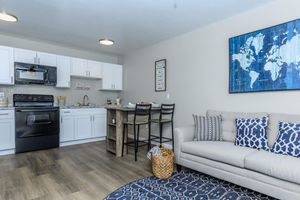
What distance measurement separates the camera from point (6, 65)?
12.4 ft

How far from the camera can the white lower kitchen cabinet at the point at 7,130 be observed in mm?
3533

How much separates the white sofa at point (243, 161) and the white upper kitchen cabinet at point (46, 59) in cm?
337

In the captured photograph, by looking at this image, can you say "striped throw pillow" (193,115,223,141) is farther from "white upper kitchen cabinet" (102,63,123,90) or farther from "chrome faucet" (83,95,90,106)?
"chrome faucet" (83,95,90,106)

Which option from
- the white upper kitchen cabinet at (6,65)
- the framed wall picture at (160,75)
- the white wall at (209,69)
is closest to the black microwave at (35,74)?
the white upper kitchen cabinet at (6,65)

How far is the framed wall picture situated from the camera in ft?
13.9

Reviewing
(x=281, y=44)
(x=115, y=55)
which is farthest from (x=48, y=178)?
(x=115, y=55)

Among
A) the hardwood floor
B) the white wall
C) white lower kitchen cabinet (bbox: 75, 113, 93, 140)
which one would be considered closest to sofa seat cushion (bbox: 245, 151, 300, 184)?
the white wall

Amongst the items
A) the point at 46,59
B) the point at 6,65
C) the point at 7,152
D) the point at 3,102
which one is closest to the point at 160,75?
the point at 46,59

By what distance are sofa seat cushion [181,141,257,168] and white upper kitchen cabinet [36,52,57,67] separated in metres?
3.53

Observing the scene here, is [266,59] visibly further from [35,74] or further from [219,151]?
[35,74]

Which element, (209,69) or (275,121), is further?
(209,69)

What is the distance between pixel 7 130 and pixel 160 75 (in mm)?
3274

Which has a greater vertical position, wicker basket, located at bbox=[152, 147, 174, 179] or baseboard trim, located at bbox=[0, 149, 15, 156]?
wicker basket, located at bbox=[152, 147, 174, 179]

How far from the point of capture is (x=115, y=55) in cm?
579
